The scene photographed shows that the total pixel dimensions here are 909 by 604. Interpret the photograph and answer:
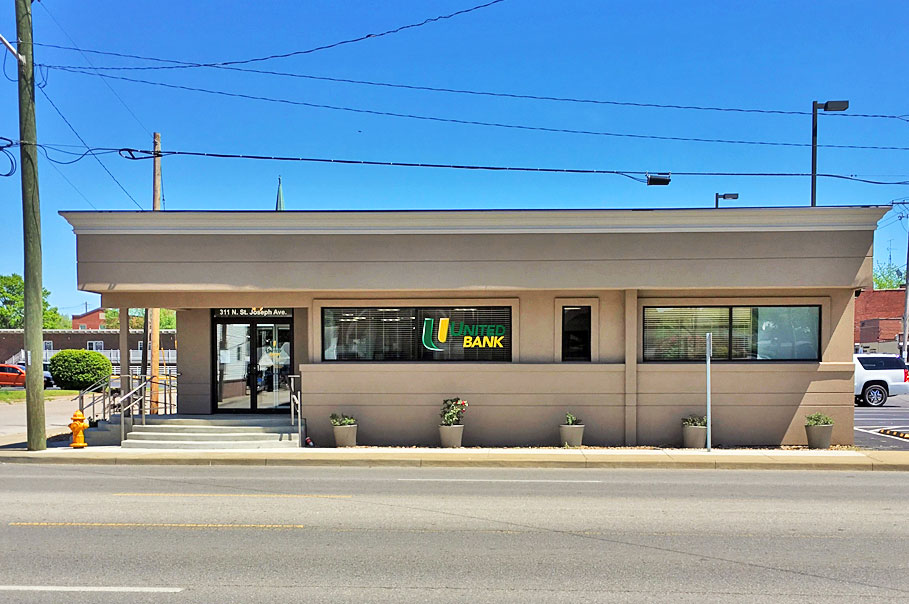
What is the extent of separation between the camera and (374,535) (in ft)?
25.0

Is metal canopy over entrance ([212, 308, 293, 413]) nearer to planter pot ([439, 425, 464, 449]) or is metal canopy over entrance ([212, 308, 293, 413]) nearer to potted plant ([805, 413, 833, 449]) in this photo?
planter pot ([439, 425, 464, 449])

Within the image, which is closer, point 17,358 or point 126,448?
point 126,448

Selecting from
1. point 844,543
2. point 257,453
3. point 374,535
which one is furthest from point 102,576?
point 257,453

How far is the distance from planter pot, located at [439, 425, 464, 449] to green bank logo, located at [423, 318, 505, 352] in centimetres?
187

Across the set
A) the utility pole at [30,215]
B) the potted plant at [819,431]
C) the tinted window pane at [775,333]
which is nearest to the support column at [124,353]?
the utility pole at [30,215]

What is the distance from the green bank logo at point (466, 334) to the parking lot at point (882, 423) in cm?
824

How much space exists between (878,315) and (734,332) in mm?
58500

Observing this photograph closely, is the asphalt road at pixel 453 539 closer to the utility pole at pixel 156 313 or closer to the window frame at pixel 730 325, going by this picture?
the window frame at pixel 730 325

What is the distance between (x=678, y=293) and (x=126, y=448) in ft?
40.0

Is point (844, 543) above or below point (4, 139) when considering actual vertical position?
below

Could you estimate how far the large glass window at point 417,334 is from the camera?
1596cm

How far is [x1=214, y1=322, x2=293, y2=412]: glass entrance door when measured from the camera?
56.0 feet

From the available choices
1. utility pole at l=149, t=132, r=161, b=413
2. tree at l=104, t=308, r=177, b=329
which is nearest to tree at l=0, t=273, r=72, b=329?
tree at l=104, t=308, r=177, b=329

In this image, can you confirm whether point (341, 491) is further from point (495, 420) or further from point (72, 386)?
point (72, 386)
